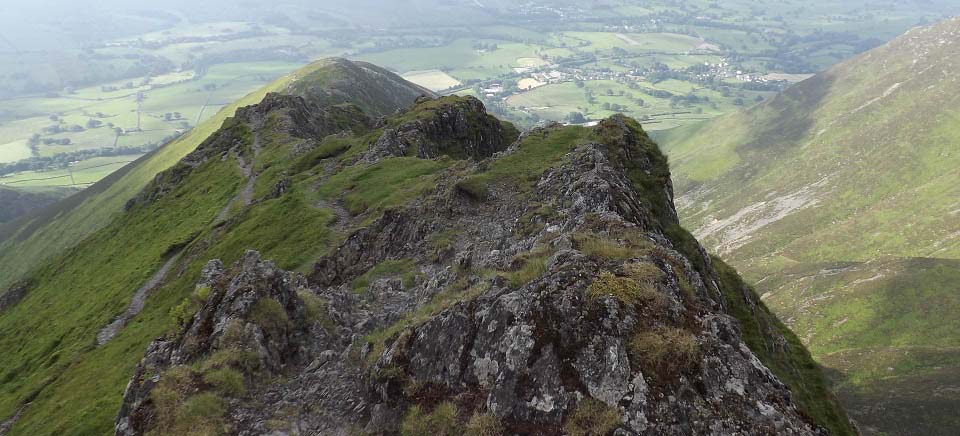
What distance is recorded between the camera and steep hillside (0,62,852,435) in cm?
1822

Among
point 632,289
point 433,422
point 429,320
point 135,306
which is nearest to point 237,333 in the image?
point 429,320

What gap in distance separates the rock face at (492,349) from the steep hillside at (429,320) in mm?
90

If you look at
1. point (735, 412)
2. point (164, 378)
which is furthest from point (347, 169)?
point (735, 412)

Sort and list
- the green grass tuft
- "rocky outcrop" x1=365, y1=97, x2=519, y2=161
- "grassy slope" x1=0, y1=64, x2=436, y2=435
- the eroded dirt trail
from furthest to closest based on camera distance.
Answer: "rocky outcrop" x1=365, y1=97, x2=519, y2=161 → the eroded dirt trail → "grassy slope" x1=0, y1=64, x2=436, y2=435 → the green grass tuft

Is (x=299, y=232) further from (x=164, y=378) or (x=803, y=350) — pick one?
(x=803, y=350)

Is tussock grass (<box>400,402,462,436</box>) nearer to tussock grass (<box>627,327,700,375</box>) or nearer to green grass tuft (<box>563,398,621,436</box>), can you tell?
green grass tuft (<box>563,398,621,436</box>)

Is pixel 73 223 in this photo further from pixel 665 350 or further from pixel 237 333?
pixel 665 350

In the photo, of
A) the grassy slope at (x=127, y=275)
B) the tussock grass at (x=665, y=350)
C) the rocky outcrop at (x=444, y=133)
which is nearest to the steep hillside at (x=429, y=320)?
the tussock grass at (x=665, y=350)

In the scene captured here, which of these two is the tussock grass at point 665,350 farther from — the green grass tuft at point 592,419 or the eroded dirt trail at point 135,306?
the eroded dirt trail at point 135,306

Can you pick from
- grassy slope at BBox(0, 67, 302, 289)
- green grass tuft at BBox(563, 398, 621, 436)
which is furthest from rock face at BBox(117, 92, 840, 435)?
grassy slope at BBox(0, 67, 302, 289)

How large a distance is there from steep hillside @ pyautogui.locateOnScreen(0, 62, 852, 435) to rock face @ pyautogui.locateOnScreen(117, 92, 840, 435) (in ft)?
0.30

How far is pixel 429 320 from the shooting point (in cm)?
2400

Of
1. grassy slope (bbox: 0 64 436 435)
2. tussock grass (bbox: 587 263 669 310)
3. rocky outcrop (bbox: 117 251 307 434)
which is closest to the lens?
tussock grass (bbox: 587 263 669 310)

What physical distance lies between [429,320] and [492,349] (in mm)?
4262
